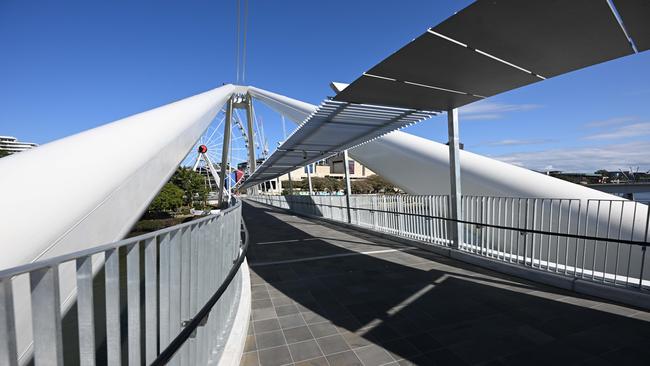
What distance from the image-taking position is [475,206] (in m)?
7.07

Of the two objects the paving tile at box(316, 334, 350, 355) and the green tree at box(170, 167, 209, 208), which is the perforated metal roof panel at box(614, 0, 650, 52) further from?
the green tree at box(170, 167, 209, 208)

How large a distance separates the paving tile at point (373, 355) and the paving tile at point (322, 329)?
471 millimetres

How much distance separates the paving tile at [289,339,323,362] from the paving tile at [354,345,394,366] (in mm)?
414

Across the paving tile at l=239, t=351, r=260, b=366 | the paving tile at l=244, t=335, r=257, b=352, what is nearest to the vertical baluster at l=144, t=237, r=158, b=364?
the paving tile at l=239, t=351, r=260, b=366

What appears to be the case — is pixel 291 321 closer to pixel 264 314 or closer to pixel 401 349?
pixel 264 314

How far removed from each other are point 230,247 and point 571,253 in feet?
26.1

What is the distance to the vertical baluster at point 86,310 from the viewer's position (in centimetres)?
114

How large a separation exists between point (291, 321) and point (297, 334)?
1.20 ft

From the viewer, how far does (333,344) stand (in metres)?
3.38

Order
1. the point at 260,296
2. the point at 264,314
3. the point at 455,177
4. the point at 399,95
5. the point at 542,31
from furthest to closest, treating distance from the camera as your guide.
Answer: the point at 455,177, the point at 399,95, the point at 260,296, the point at 264,314, the point at 542,31

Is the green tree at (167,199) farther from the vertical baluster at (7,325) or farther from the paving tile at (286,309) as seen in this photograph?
the vertical baluster at (7,325)

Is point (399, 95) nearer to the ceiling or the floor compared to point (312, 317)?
nearer to the ceiling

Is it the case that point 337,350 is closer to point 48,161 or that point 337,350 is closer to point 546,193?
point 48,161

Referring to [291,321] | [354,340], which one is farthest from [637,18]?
[291,321]
